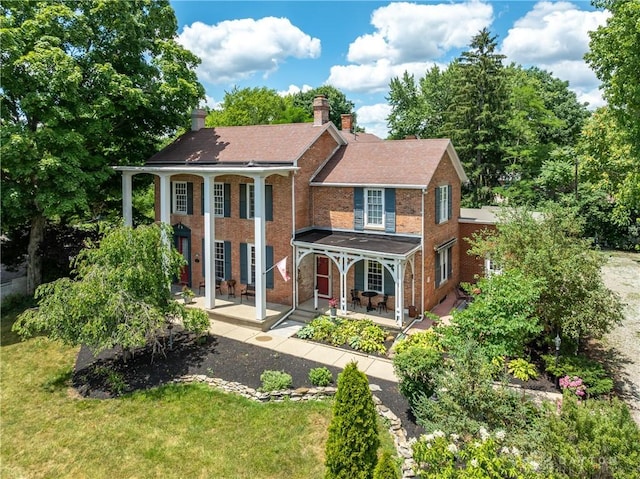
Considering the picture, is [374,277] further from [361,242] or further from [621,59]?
[621,59]

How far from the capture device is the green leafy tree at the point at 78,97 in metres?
17.5

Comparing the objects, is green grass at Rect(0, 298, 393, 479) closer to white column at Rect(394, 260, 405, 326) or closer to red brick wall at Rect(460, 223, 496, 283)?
white column at Rect(394, 260, 405, 326)

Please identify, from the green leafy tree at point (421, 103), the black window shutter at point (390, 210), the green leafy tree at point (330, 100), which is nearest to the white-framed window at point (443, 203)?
the black window shutter at point (390, 210)

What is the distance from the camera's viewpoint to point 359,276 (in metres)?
19.0

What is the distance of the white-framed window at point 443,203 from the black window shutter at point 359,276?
4265 mm

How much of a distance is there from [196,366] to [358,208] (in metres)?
9.60

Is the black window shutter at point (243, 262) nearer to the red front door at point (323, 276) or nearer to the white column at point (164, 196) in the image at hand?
the red front door at point (323, 276)

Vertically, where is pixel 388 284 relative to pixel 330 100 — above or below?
below

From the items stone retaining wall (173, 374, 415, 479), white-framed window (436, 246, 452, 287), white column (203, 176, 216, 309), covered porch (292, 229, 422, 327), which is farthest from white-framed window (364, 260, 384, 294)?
white column (203, 176, 216, 309)

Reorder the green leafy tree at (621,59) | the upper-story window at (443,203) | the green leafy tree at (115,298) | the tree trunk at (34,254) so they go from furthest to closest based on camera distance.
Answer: the tree trunk at (34,254)
the upper-story window at (443,203)
the green leafy tree at (621,59)
the green leafy tree at (115,298)

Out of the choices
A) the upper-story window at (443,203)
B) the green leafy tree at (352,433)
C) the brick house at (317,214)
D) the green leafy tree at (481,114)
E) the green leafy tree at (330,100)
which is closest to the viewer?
the green leafy tree at (352,433)

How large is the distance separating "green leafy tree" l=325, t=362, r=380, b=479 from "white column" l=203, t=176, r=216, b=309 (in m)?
12.0

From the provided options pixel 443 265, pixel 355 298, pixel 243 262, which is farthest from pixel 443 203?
pixel 243 262

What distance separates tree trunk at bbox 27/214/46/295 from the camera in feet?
69.8
